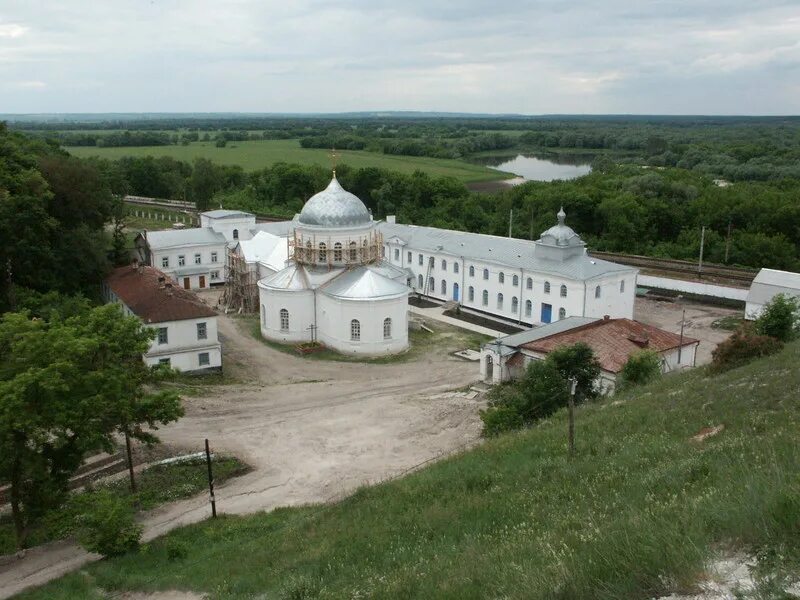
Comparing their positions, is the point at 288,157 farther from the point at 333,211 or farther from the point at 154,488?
the point at 154,488

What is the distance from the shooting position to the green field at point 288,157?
122750mm

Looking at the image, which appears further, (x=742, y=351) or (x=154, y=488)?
(x=742, y=351)

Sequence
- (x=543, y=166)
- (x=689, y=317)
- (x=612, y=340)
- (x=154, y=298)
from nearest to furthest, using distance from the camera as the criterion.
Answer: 1. (x=612, y=340)
2. (x=154, y=298)
3. (x=689, y=317)
4. (x=543, y=166)

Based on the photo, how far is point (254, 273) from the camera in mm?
48906

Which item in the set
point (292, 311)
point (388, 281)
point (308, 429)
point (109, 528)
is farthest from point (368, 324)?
point (109, 528)

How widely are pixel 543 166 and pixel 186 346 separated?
13659 cm

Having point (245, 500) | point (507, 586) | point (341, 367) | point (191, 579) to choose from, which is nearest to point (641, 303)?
point (341, 367)

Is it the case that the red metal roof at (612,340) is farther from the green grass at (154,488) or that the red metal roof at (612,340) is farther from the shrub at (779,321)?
the green grass at (154,488)

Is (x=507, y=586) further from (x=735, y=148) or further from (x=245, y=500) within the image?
(x=735, y=148)

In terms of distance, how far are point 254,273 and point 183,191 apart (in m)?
58.1

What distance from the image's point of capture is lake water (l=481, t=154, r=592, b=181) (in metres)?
140

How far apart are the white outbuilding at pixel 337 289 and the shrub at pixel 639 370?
14.5 metres

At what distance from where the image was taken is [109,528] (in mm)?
17703

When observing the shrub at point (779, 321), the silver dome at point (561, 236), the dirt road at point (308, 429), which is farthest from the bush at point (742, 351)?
the silver dome at point (561, 236)
